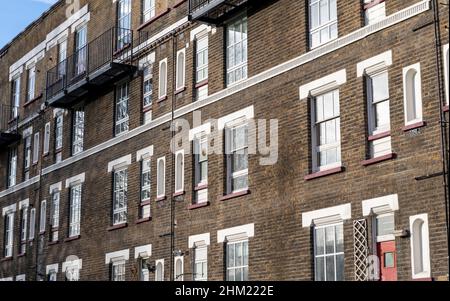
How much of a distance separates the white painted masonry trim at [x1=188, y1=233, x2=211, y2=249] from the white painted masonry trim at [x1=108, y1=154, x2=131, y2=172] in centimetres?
451

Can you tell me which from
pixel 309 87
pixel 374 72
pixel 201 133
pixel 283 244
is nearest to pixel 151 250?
pixel 201 133

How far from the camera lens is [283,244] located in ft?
62.9

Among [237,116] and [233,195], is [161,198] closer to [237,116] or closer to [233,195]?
[233,195]

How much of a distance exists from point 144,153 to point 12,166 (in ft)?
41.8

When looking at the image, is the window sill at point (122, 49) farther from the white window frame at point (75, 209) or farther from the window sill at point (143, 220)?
the window sill at point (143, 220)

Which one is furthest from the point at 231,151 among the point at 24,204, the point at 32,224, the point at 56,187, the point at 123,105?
the point at 24,204

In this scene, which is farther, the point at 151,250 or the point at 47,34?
the point at 47,34

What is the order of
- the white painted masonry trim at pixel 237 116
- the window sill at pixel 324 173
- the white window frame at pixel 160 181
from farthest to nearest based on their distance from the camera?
the white window frame at pixel 160 181 → the white painted masonry trim at pixel 237 116 → the window sill at pixel 324 173

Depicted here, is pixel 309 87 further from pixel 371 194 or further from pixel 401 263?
pixel 401 263

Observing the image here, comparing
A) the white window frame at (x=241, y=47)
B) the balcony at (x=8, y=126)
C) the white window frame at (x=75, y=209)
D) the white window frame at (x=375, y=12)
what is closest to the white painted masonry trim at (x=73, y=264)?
the white window frame at (x=75, y=209)

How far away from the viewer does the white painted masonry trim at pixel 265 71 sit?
55.5 ft

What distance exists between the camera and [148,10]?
86.5 feet

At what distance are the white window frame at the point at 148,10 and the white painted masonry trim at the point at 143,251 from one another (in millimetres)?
6977
